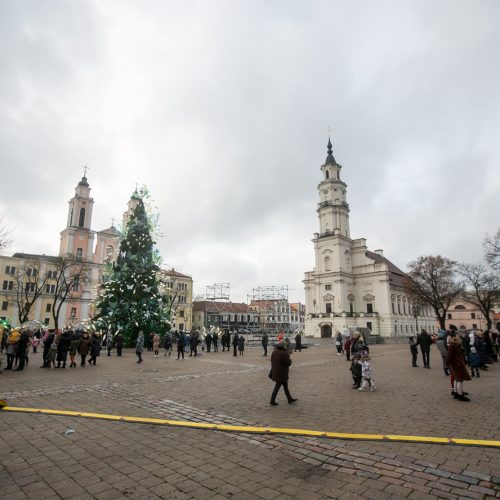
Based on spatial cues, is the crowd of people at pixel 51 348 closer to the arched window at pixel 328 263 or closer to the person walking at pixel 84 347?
the person walking at pixel 84 347

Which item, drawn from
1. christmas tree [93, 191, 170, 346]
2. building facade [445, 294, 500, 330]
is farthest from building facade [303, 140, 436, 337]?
christmas tree [93, 191, 170, 346]

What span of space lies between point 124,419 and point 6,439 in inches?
76.4

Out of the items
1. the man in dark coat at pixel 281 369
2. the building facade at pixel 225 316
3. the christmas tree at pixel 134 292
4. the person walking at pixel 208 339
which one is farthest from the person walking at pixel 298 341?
the building facade at pixel 225 316

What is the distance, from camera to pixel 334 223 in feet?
240

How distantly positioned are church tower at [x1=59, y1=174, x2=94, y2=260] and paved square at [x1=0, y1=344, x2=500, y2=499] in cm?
5570

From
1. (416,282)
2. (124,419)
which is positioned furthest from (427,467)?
(416,282)

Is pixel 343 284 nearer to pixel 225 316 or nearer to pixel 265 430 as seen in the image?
pixel 225 316

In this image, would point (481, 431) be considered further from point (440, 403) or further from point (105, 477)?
point (105, 477)

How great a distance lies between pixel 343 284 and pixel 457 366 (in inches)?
2412

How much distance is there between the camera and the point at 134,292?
26.4 meters

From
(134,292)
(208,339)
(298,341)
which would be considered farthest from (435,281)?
(134,292)

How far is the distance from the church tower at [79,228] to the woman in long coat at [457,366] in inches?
2375

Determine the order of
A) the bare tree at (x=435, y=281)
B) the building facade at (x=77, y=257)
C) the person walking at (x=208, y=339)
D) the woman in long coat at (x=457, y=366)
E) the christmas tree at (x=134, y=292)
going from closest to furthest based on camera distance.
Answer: the woman in long coat at (x=457, y=366)
the christmas tree at (x=134, y=292)
the person walking at (x=208, y=339)
the bare tree at (x=435, y=281)
the building facade at (x=77, y=257)

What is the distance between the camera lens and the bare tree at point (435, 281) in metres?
47.5
